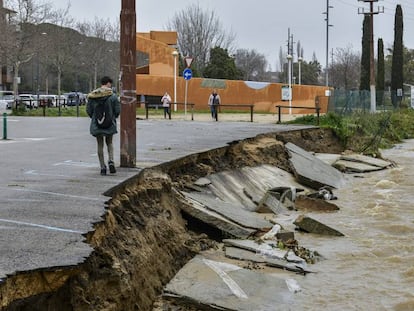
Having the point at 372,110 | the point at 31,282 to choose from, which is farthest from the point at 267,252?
the point at 372,110

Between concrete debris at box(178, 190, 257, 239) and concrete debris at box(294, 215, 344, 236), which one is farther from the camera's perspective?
concrete debris at box(294, 215, 344, 236)

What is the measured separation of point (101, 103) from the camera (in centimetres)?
1115

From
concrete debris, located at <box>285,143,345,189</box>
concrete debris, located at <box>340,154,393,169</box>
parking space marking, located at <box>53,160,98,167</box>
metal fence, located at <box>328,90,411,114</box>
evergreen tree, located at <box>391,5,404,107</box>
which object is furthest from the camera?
evergreen tree, located at <box>391,5,404,107</box>

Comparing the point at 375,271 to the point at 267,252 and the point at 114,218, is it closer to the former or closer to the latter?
the point at 267,252

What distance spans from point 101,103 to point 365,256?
486cm

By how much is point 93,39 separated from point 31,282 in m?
79.5

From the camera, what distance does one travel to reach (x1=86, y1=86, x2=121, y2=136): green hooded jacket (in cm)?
1109

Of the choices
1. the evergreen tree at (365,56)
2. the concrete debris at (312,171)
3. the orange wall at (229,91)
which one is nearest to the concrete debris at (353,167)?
the concrete debris at (312,171)

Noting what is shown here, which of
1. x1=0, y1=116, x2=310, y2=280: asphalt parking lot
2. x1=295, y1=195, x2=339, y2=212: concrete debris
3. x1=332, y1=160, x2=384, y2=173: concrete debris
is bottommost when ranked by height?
x1=295, y1=195, x2=339, y2=212: concrete debris

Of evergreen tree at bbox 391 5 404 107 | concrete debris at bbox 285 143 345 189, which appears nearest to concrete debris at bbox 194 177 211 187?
concrete debris at bbox 285 143 345 189

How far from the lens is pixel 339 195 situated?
18312 mm

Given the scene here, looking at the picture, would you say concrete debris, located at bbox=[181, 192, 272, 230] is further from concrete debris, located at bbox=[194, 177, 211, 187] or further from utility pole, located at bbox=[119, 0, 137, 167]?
utility pole, located at bbox=[119, 0, 137, 167]

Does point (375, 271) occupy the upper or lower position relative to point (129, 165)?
lower

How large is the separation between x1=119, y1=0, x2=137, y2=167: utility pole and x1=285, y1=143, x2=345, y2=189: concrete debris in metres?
7.98
